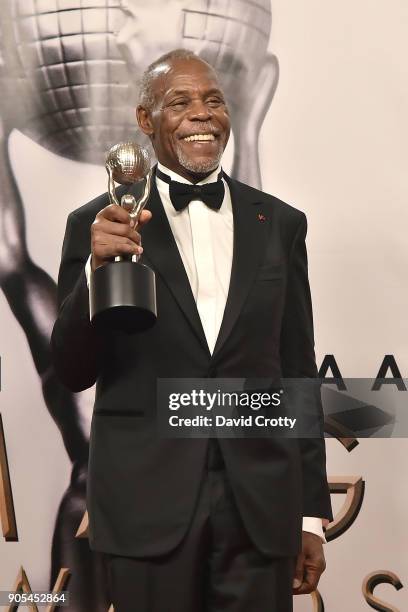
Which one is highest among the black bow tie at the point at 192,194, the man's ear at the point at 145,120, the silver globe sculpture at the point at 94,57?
the silver globe sculpture at the point at 94,57

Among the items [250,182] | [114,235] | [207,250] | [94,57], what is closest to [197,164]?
[207,250]

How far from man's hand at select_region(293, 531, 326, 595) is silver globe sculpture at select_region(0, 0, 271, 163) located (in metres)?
1.05

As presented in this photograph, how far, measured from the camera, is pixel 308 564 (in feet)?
5.05

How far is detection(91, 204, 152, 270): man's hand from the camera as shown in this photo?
47.9 inches

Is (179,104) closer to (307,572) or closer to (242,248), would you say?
(242,248)

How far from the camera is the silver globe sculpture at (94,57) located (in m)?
2.19

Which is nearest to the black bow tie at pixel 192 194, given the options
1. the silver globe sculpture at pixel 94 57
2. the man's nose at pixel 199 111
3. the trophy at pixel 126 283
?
the man's nose at pixel 199 111

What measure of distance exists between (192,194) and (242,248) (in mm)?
128

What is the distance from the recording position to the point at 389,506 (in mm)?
2125

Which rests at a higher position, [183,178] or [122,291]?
[183,178]

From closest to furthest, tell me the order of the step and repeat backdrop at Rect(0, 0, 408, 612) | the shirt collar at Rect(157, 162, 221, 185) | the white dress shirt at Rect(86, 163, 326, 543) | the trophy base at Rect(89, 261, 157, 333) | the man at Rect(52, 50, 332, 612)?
the trophy base at Rect(89, 261, 157, 333), the man at Rect(52, 50, 332, 612), the white dress shirt at Rect(86, 163, 326, 543), the shirt collar at Rect(157, 162, 221, 185), the step and repeat backdrop at Rect(0, 0, 408, 612)

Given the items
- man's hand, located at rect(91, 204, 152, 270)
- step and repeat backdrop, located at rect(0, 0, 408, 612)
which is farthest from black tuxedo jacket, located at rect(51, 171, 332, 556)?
step and repeat backdrop, located at rect(0, 0, 408, 612)

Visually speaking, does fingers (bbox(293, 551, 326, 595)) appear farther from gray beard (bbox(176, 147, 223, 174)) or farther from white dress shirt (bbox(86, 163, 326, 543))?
gray beard (bbox(176, 147, 223, 174))

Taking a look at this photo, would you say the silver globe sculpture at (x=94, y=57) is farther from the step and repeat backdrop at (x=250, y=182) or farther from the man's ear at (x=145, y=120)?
the man's ear at (x=145, y=120)
